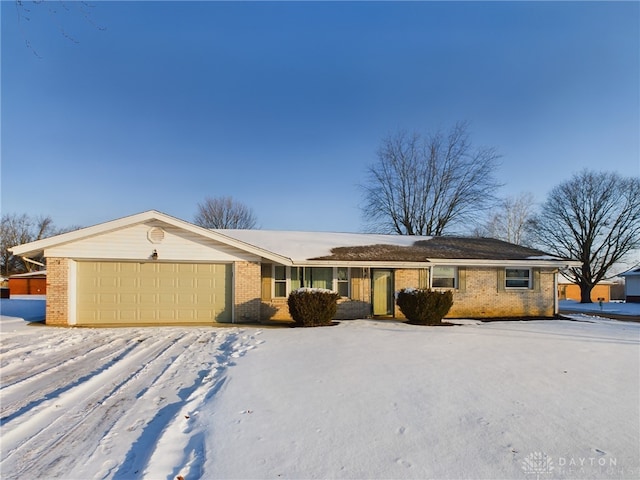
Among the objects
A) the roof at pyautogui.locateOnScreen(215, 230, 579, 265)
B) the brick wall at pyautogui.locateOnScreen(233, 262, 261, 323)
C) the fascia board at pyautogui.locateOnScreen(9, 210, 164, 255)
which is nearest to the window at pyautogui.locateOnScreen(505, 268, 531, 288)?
the roof at pyautogui.locateOnScreen(215, 230, 579, 265)

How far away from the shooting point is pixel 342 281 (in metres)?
13.9

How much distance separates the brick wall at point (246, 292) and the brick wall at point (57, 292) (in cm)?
530

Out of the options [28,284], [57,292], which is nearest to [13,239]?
[28,284]

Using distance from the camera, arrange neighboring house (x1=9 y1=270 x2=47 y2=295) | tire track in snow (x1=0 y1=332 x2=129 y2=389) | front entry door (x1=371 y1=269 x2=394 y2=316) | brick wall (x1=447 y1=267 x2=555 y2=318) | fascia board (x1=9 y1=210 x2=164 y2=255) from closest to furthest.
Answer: tire track in snow (x1=0 y1=332 x2=129 y2=389)
fascia board (x1=9 y1=210 x2=164 y2=255)
front entry door (x1=371 y1=269 x2=394 y2=316)
brick wall (x1=447 y1=267 x2=555 y2=318)
neighboring house (x1=9 y1=270 x2=47 y2=295)

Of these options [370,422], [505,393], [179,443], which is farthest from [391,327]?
[179,443]

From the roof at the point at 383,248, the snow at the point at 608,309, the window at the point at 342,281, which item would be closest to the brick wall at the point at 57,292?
the roof at the point at 383,248

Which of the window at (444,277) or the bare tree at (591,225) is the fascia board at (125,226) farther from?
the bare tree at (591,225)

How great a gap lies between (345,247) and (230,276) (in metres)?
5.06

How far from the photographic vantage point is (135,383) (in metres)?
5.45

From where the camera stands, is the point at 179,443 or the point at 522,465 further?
the point at 179,443

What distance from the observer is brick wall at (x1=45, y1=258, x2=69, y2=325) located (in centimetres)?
1152

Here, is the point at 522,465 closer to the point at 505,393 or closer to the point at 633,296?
the point at 505,393

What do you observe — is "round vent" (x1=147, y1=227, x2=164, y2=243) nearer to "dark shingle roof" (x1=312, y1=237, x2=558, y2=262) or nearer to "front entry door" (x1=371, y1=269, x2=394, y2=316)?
"dark shingle roof" (x1=312, y1=237, x2=558, y2=262)

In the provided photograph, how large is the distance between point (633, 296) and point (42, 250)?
136 feet
